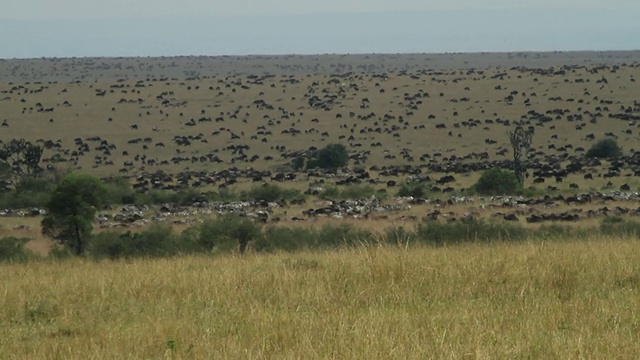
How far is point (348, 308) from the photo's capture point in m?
6.52

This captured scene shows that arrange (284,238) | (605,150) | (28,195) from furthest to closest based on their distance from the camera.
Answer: (605,150)
(28,195)
(284,238)

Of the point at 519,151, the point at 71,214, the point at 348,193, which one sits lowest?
the point at 348,193

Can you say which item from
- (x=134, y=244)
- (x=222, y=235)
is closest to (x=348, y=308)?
(x=134, y=244)

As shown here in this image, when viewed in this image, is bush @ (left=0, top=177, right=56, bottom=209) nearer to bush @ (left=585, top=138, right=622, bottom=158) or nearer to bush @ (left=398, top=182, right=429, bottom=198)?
bush @ (left=398, top=182, right=429, bottom=198)

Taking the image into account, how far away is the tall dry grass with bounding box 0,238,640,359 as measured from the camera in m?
5.31

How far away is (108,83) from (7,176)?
40781mm

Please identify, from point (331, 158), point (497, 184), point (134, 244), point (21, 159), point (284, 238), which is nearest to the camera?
point (284, 238)

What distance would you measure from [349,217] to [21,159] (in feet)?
90.0

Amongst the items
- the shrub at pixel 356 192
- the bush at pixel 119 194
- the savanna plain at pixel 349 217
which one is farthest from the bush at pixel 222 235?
the bush at pixel 119 194

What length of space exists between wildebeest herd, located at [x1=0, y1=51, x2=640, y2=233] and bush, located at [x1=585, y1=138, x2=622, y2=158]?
3.41 feet

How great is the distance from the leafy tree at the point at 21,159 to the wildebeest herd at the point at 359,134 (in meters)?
1.12

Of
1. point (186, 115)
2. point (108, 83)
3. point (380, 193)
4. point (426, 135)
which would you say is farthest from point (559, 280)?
point (108, 83)

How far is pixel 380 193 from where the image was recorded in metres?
34.5

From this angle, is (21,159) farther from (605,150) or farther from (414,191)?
(605,150)
